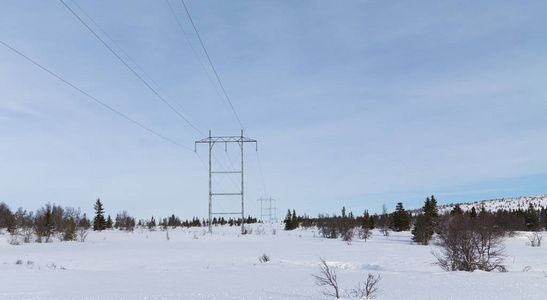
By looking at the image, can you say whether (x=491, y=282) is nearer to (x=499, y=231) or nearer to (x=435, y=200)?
(x=499, y=231)

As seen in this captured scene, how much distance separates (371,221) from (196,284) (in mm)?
70878

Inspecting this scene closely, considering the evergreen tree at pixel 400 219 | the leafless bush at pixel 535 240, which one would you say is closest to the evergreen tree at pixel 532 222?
the evergreen tree at pixel 400 219

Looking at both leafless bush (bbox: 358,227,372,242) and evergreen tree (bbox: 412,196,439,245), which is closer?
evergreen tree (bbox: 412,196,439,245)

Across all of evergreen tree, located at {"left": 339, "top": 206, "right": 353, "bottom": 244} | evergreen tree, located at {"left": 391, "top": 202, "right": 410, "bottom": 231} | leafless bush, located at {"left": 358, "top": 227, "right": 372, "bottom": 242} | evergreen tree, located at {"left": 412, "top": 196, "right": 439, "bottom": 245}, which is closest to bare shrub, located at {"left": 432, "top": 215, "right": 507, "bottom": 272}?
evergreen tree, located at {"left": 412, "top": 196, "right": 439, "bottom": 245}

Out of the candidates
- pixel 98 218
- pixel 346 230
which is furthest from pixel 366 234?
pixel 98 218

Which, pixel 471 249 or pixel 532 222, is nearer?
pixel 471 249

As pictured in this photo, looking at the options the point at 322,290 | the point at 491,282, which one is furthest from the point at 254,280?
the point at 491,282

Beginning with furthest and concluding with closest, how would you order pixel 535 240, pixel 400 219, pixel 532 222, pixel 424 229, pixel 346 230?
pixel 532 222, pixel 400 219, pixel 346 230, pixel 535 240, pixel 424 229

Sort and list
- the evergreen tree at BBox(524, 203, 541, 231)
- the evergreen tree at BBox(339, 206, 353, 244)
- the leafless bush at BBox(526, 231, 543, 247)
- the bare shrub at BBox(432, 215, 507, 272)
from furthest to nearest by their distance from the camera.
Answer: the evergreen tree at BBox(524, 203, 541, 231) → the evergreen tree at BBox(339, 206, 353, 244) → the leafless bush at BBox(526, 231, 543, 247) → the bare shrub at BBox(432, 215, 507, 272)

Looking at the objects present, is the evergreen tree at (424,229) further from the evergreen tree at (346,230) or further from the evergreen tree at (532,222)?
the evergreen tree at (532,222)

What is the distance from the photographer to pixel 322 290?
11.2m

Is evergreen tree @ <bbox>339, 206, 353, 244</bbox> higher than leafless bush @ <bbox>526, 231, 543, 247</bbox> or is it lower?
A: higher

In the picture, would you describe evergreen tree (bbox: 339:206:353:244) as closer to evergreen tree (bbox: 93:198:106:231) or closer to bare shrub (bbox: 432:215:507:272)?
bare shrub (bbox: 432:215:507:272)

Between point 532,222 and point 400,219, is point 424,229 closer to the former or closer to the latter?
point 400,219
